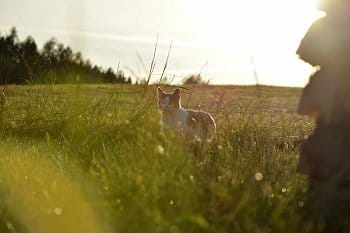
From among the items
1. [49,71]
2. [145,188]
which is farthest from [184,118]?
[145,188]

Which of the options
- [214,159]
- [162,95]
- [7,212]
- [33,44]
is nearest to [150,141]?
[214,159]

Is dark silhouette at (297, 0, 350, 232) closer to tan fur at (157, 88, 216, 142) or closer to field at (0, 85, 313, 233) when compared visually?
field at (0, 85, 313, 233)

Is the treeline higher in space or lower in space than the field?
higher

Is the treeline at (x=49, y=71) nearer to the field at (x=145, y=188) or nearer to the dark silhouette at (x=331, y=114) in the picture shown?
the field at (x=145, y=188)

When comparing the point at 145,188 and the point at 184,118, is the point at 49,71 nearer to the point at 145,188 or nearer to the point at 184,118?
the point at 184,118

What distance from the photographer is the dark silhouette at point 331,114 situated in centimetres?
366

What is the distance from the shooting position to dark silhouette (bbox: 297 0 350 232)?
366 cm

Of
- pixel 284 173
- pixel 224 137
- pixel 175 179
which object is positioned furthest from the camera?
pixel 224 137

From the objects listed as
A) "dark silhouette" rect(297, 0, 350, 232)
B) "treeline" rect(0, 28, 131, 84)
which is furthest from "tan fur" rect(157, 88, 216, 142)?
"dark silhouette" rect(297, 0, 350, 232)

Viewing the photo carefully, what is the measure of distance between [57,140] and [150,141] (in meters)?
1.93

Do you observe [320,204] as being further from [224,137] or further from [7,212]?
[224,137]

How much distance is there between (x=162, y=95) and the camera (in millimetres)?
9688

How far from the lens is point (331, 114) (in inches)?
146

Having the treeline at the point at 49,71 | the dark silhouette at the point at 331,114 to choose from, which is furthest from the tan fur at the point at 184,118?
the dark silhouette at the point at 331,114
